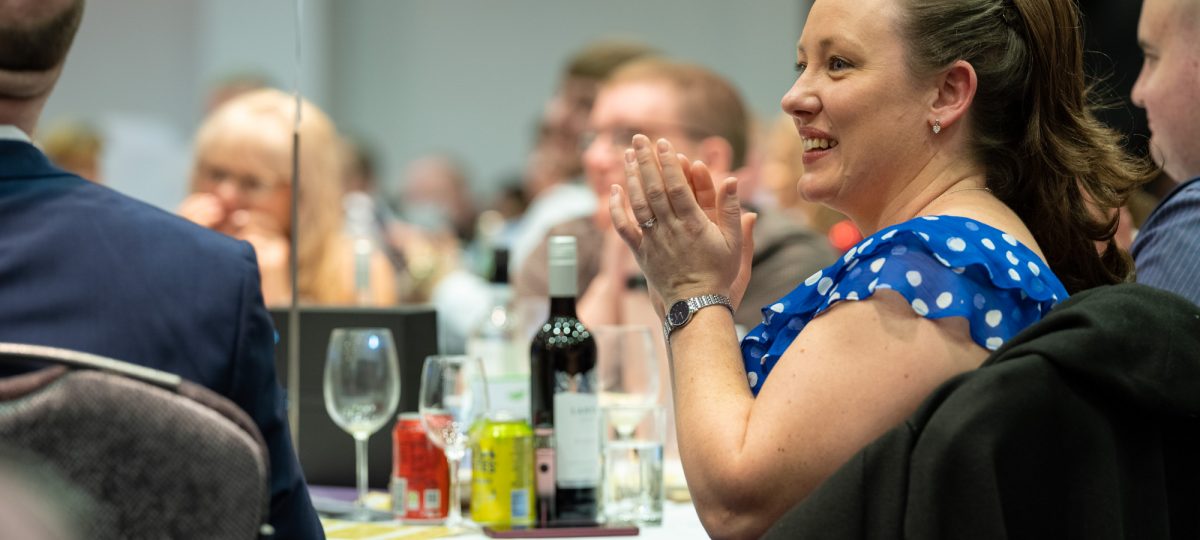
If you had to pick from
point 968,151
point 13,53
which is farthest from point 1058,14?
point 13,53

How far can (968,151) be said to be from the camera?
1684 mm

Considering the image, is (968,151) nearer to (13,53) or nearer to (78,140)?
(13,53)

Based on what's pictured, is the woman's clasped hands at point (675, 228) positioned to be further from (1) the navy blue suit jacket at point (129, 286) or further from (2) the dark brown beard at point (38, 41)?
(2) the dark brown beard at point (38, 41)

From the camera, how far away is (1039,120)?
168 cm

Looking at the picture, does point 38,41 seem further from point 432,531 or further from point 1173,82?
point 1173,82

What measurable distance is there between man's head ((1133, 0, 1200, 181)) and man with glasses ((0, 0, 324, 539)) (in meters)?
1.61

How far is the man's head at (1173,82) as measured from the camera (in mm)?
2275

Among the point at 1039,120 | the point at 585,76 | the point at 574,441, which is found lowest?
the point at 574,441

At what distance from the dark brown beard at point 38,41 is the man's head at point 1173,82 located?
172 centimetres

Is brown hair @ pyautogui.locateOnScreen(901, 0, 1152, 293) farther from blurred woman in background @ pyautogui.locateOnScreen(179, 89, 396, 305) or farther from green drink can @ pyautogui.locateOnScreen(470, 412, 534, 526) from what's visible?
blurred woman in background @ pyautogui.locateOnScreen(179, 89, 396, 305)

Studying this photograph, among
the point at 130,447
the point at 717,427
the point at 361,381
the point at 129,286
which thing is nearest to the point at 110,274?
the point at 129,286

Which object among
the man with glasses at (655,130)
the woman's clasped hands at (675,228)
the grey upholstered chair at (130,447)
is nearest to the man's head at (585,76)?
the man with glasses at (655,130)

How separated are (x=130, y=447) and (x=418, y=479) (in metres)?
0.91

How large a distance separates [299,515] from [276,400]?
120 mm
